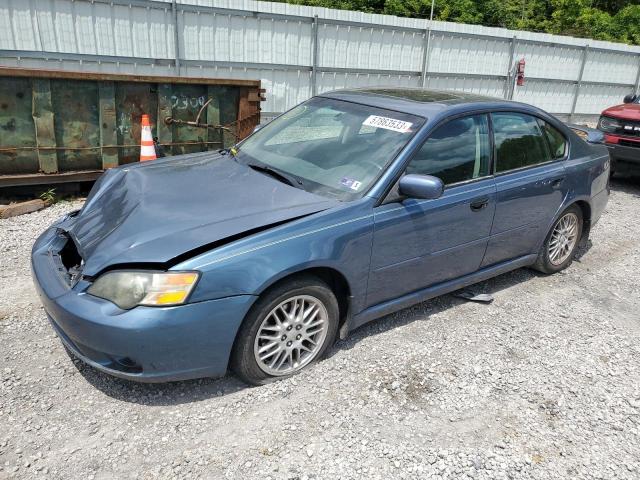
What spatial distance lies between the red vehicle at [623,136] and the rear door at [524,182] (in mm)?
4225

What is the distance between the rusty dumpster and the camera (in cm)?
538

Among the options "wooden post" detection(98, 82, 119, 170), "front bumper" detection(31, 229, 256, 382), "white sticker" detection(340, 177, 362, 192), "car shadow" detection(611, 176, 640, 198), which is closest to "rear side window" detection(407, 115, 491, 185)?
"white sticker" detection(340, 177, 362, 192)

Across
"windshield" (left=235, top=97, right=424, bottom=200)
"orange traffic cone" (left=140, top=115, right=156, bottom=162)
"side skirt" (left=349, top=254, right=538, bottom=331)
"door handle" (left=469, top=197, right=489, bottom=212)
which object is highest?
"windshield" (left=235, top=97, right=424, bottom=200)

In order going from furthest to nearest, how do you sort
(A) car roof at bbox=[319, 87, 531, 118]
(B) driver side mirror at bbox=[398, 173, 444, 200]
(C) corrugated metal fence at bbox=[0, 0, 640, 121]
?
(C) corrugated metal fence at bbox=[0, 0, 640, 121] → (A) car roof at bbox=[319, 87, 531, 118] → (B) driver side mirror at bbox=[398, 173, 444, 200]

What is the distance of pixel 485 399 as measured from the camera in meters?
3.10

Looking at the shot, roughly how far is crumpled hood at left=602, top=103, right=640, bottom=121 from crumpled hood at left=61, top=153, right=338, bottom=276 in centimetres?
685

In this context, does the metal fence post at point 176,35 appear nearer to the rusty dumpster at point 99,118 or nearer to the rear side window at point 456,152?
the rusty dumpster at point 99,118

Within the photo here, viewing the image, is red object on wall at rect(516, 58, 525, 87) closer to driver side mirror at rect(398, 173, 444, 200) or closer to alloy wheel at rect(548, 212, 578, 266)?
alloy wheel at rect(548, 212, 578, 266)

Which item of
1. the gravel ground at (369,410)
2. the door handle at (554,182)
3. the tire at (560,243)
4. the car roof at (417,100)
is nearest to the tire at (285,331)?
the gravel ground at (369,410)

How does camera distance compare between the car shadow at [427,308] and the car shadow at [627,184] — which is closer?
the car shadow at [427,308]

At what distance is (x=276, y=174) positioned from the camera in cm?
348

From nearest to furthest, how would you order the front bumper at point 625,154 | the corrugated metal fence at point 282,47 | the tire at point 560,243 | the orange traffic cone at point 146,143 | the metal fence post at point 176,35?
1. the tire at point 560,243
2. the orange traffic cone at point 146,143
3. the front bumper at point 625,154
4. the corrugated metal fence at point 282,47
5. the metal fence post at point 176,35

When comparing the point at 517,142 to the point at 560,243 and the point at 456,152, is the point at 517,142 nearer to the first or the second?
the point at 456,152

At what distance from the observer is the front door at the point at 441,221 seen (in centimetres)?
327
